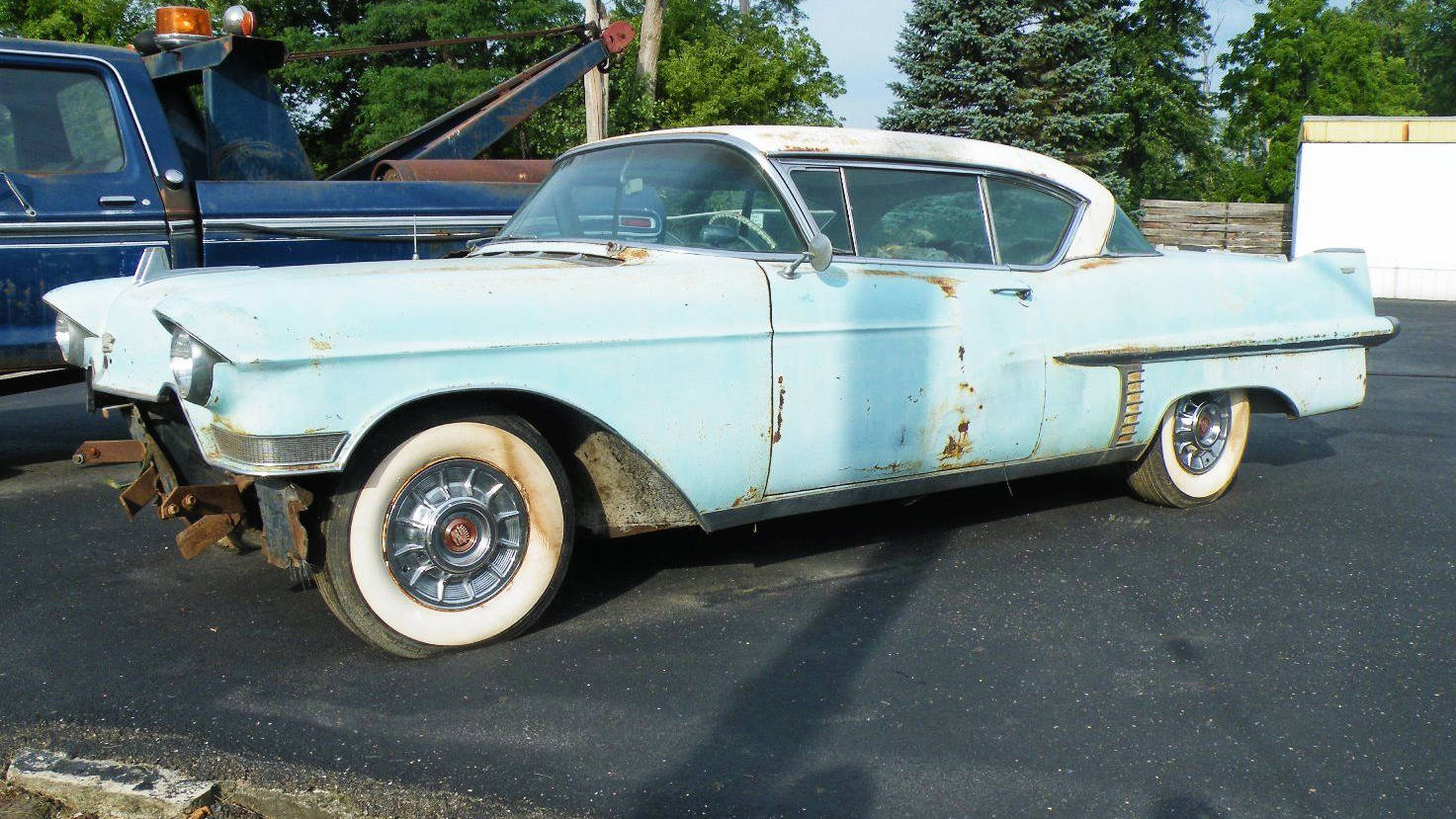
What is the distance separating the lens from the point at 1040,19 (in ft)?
70.3

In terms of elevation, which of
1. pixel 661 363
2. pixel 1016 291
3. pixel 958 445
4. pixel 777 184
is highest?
pixel 777 184

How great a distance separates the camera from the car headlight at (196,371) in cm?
323

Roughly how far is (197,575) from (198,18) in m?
3.47

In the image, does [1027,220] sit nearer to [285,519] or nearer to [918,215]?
[918,215]

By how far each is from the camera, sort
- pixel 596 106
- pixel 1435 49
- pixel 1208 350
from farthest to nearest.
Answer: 1. pixel 1435 49
2. pixel 596 106
3. pixel 1208 350

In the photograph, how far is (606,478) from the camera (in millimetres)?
4012

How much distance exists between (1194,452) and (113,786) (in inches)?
175

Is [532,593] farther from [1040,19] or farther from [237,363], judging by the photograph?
[1040,19]

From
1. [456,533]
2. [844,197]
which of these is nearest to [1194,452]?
[844,197]

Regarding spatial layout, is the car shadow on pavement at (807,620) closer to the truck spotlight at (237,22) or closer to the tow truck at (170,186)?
the tow truck at (170,186)

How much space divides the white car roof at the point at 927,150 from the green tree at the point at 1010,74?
Answer: 52.4 feet

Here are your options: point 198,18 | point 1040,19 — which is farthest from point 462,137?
point 1040,19

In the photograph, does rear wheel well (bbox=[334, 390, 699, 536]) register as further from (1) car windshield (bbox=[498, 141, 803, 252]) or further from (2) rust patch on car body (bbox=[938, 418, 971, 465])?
(2) rust patch on car body (bbox=[938, 418, 971, 465])

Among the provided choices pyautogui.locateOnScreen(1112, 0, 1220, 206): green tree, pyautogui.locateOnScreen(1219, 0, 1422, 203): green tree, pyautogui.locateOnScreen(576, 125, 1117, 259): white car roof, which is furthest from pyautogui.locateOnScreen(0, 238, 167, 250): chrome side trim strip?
pyautogui.locateOnScreen(1219, 0, 1422, 203): green tree
